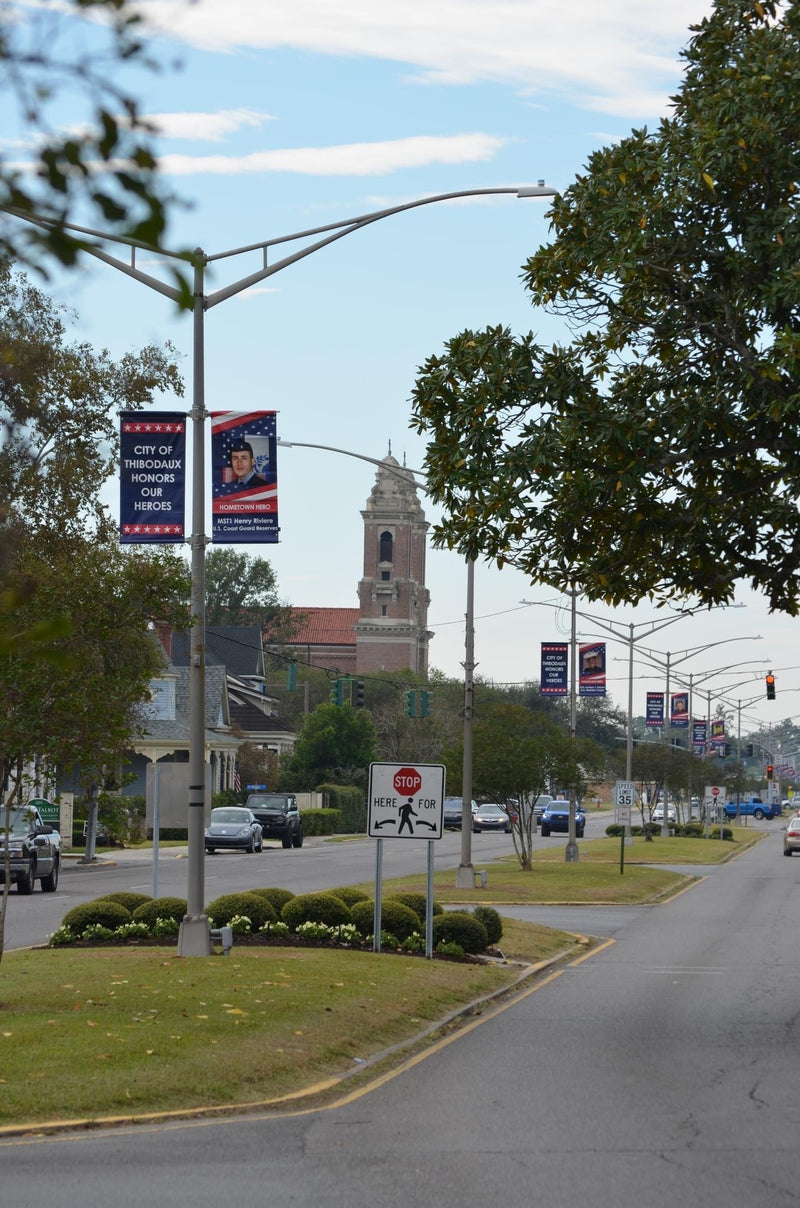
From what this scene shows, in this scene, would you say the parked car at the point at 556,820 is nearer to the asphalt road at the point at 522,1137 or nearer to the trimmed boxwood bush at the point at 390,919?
→ the trimmed boxwood bush at the point at 390,919

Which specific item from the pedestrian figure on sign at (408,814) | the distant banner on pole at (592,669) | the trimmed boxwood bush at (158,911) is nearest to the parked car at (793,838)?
the distant banner on pole at (592,669)

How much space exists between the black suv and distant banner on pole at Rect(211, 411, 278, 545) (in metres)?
42.6

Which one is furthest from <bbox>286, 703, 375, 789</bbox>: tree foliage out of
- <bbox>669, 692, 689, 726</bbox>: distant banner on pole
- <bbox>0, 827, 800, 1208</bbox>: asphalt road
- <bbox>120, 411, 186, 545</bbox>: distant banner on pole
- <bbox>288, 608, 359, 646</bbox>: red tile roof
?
<bbox>288, 608, 359, 646</bbox>: red tile roof

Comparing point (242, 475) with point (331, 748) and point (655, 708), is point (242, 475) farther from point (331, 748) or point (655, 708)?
point (331, 748)

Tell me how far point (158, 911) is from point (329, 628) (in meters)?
143

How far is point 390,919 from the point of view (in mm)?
20219

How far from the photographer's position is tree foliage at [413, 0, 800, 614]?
48.6ft

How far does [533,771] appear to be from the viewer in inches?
1602

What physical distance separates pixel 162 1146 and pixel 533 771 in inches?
1249

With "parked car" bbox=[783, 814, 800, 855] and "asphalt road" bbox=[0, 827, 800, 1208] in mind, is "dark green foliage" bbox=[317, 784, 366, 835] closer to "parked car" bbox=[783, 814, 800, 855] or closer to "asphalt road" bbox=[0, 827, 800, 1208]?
"parked car" bbox=[783, 814, 800, 855]

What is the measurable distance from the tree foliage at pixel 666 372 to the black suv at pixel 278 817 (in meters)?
44.8

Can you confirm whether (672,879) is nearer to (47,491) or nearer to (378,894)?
(47,491)

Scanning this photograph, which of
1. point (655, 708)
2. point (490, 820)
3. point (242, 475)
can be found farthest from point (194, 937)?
point (490, 820)

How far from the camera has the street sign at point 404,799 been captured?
61.2 ft
